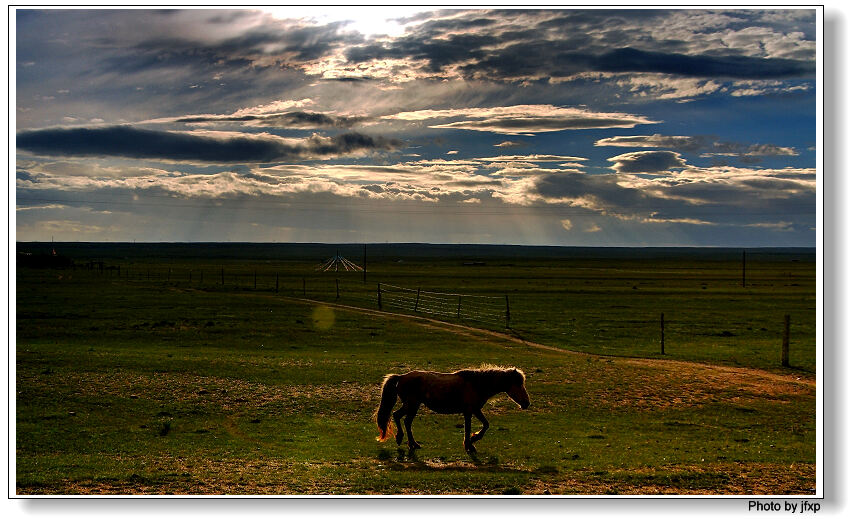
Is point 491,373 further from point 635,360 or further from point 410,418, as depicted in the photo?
point 635,360

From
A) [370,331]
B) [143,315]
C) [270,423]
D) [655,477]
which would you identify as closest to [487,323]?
[370,331]

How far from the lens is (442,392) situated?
455 inches

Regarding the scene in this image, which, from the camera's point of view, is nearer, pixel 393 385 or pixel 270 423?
pixel 393 385

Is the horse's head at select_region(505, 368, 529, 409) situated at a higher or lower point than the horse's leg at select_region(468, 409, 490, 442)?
higher

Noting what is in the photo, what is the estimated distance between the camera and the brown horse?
37.9 ft

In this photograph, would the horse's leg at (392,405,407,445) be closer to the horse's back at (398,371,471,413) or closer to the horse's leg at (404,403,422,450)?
the horse's leg at (404,403,422,450)

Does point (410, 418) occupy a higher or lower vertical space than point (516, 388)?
lower

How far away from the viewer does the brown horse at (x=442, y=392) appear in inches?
455

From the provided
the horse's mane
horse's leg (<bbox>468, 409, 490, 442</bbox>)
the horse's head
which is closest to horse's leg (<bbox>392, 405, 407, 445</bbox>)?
the horse's mane

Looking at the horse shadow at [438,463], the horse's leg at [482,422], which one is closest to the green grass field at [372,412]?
the horse shadow at [438,463]

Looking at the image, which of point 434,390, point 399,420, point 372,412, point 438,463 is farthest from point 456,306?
point 438,463

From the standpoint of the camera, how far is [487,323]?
1535 inches
